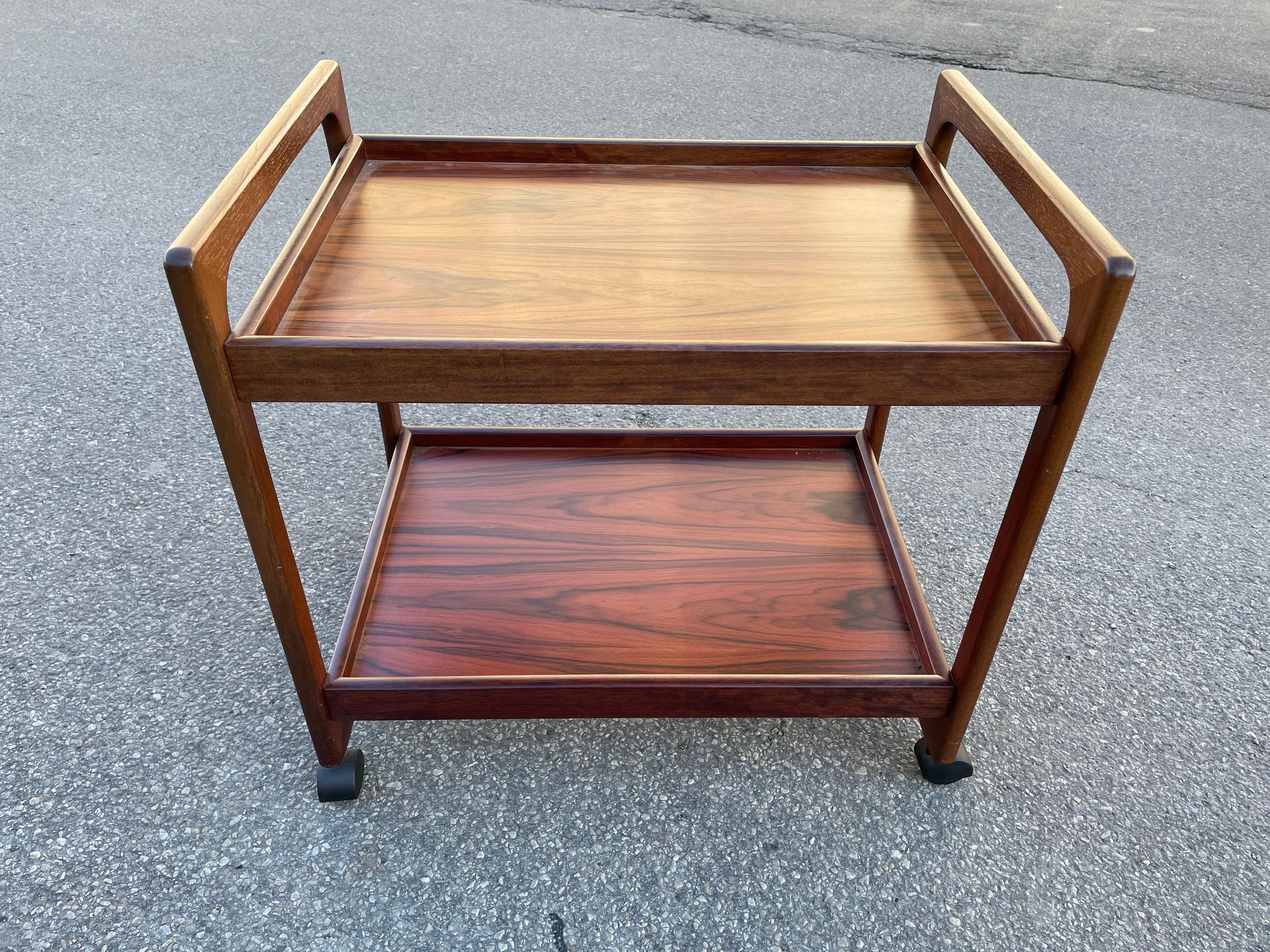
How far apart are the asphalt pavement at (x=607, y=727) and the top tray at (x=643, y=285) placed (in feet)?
1.71

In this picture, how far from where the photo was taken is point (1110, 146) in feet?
8.87

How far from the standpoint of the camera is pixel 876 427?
1.36 m

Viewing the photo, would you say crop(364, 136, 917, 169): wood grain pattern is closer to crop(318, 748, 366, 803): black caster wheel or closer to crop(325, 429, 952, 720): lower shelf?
crop(325, 429, 952, 720): lower shelf

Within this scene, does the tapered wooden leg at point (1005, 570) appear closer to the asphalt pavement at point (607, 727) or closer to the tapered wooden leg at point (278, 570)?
the asphalt pavement at point (607, 727)

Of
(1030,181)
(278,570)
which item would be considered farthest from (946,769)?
(278,570)

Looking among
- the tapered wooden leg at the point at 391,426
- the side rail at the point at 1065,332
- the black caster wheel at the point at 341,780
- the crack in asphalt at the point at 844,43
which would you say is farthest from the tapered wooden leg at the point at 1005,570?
the crack in asphalt at the point at 844,43

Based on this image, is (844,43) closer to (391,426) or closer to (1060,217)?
(391,426)

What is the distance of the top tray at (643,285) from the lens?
76 cm

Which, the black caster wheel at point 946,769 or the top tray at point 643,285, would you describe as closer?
the top tray at point 643,285

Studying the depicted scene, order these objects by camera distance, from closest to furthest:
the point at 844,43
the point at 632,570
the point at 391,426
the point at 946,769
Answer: the point at 946,769 → the point at 632,570 → the point at 391,426 → the point at 844,43

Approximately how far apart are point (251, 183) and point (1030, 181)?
688 millimetres

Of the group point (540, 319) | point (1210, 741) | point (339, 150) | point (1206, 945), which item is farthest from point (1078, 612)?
point (339, 150)

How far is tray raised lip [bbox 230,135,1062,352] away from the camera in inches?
33.3

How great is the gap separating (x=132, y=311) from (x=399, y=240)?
1.22m
